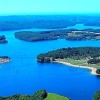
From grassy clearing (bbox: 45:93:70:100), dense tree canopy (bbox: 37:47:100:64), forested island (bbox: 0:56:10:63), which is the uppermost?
grassy clearing (bbox: 45:93:70:100)

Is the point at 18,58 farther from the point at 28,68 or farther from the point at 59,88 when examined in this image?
the point at 59,88

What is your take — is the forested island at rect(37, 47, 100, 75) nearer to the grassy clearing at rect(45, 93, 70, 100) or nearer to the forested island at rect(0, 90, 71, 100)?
the grassy clearing at rect(45, 93, 70, 100)

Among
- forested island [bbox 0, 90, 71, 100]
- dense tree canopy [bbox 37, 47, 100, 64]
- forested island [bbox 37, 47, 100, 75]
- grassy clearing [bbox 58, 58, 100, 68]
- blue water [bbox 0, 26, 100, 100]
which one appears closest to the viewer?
forested island [bbox 0, 90, 71, 100]

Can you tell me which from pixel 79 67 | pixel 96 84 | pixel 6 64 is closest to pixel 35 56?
pixel 6 64

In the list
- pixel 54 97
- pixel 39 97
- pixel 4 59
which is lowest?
pixel 4 59

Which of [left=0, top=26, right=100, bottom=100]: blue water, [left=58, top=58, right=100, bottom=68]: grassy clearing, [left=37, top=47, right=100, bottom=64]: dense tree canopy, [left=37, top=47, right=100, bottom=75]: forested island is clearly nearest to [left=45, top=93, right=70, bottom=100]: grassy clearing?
[left=0, top=26, right=100, bottom=100]: blue water

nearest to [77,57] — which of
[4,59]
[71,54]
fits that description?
[71,54]

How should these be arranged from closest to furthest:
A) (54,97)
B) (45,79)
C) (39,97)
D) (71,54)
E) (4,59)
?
(39,97) → (54,97) → (45,79) → (4,59) → (71,54)

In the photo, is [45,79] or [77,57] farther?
[77,57]

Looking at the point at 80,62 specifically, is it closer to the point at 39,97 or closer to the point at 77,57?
the point at 77,57
